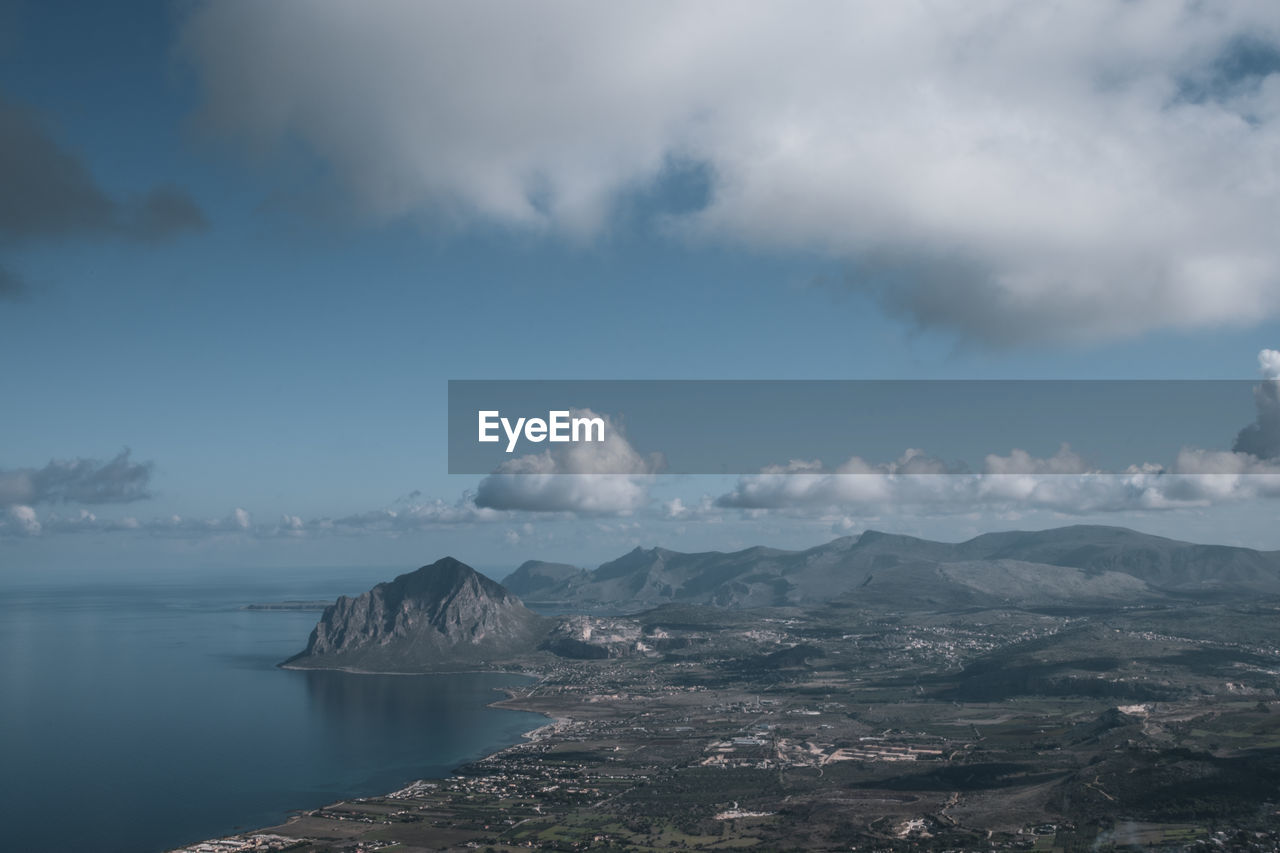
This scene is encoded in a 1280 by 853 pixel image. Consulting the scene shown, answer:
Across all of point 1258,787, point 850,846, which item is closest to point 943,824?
point 850,846

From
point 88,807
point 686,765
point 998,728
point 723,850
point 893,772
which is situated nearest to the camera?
point 723,850

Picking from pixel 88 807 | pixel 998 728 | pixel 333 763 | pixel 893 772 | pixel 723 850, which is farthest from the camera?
pixel 998 728

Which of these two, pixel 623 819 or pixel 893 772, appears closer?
pixel 623 819

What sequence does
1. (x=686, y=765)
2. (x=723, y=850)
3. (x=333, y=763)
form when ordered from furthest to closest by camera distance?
(x=333, y=763) < (x=686, y=765) < (x=723, y=850)

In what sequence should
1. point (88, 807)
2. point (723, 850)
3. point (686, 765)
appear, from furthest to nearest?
point (686, 765) → point (88, 807) → point (723, 850)

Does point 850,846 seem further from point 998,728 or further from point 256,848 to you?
point 998,728

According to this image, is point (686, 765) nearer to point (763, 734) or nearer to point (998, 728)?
point (763, 734)

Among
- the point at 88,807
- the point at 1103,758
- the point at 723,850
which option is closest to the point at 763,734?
the point at 1103,758

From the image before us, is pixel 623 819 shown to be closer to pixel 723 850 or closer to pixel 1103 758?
pixel 723 850

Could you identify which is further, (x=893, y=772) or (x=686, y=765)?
(x=686, y=765)
